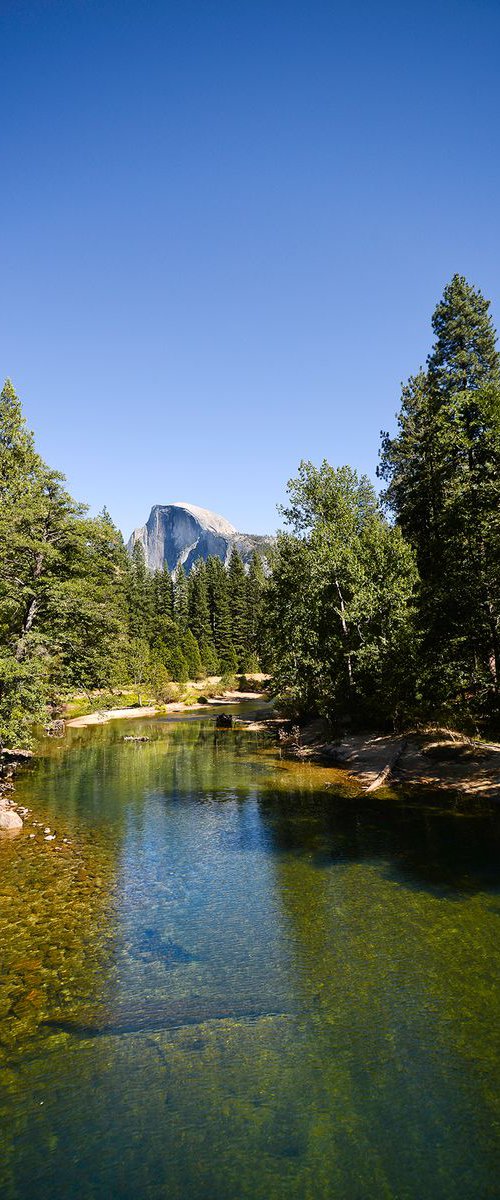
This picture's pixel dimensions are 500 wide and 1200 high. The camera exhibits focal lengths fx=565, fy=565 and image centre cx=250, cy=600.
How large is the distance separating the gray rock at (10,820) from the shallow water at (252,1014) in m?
1.29

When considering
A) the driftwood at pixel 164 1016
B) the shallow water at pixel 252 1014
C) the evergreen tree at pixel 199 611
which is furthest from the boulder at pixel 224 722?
the evergreen tree at pixel 199 611

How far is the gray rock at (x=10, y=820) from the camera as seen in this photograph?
60.7 feet

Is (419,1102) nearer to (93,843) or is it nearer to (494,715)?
(93,843)

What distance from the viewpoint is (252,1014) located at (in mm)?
9016

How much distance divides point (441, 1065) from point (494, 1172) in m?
1.62

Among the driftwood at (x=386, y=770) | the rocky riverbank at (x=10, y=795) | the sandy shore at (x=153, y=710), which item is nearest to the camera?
the rocky riverbank at (x=10, y=795)

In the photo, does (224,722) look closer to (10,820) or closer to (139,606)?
(10,820)

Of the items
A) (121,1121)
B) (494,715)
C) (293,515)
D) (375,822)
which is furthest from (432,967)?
(293,515)

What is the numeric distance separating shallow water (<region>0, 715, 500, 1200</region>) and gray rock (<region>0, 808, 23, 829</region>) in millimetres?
1293

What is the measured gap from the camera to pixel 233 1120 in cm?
693

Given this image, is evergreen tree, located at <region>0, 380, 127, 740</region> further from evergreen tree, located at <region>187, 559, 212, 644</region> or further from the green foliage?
evergreen tree, located at <region>187, 559, 212, 644</region>

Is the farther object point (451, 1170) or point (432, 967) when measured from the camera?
point (432, 967)

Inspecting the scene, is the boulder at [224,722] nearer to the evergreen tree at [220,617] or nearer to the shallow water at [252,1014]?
the shallow water at [252,1014]

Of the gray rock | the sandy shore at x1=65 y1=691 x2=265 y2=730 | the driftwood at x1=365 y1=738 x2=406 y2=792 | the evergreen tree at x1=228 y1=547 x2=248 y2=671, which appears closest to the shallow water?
the gray rock
